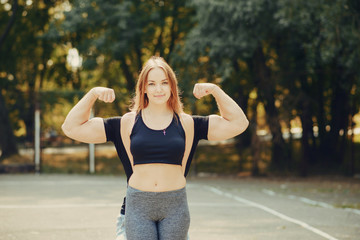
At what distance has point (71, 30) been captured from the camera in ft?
67.1

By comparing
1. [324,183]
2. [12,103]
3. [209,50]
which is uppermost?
[209,50]

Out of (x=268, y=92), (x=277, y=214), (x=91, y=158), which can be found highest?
(x=268, y=92)

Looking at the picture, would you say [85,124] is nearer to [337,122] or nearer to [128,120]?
[128,120]

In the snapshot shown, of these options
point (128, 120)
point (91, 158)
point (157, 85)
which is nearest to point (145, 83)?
point (157, 85)

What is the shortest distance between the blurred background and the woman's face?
36.9ft

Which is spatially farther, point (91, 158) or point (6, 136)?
point (6, 136)

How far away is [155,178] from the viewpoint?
3.66 m

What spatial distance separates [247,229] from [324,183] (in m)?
10.3

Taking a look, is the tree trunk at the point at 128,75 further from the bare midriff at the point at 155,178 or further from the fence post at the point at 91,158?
the bare midriff at the point at 155,178

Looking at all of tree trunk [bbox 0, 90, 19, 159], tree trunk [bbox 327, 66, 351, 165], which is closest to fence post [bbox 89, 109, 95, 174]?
tree trunk [bbox 0, 90, 19, 159]

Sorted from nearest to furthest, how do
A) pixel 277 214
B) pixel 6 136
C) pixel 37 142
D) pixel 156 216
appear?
pixel 156 216 → pixel 277 214 → pixel 37 142 → pixel 6 136

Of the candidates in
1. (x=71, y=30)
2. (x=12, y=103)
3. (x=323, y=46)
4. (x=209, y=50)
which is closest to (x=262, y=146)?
(x=209, y=50)

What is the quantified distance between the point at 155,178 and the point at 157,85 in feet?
2.02

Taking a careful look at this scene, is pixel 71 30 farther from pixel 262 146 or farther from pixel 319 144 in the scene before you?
pixel 319 144
